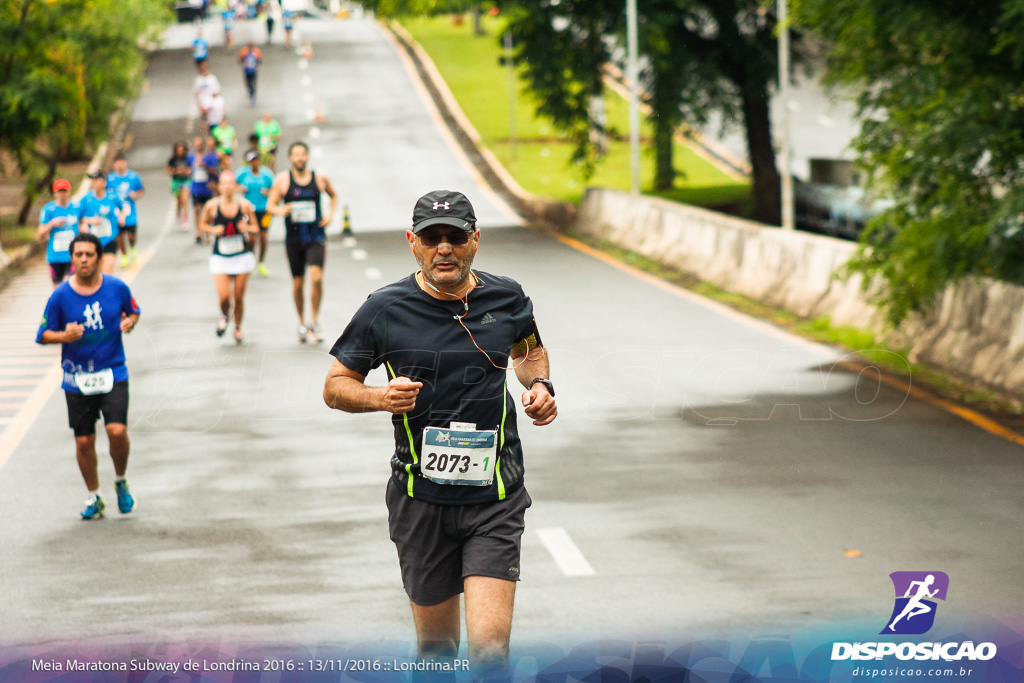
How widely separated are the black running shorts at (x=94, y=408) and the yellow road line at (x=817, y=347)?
6413 millimetres

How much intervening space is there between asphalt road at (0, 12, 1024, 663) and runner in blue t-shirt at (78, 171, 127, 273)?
1.22m

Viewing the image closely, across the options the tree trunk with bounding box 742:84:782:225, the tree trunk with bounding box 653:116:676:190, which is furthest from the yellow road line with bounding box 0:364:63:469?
the tree trunk with bounding box 653:116:676:190

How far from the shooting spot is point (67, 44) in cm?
3102

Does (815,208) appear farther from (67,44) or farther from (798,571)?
(798,571)

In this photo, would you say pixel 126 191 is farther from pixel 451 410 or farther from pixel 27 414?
pixel 451 410

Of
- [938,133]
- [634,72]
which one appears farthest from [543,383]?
[634,72]

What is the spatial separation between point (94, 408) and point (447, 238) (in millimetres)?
5308

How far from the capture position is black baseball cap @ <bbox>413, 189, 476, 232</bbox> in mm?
5137

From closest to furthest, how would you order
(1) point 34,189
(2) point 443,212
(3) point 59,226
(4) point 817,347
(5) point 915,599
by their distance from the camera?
(2) point 443,212
(5) point 915,599
(4) point 817,347
(3) point 59,226
(1) point 34,189

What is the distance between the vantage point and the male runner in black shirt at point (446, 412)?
17.2 ft

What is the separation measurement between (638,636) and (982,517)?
296cm

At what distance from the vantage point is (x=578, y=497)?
32.3 ft

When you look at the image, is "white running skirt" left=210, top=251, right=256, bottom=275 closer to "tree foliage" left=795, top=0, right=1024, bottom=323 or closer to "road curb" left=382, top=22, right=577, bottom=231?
"tree foliage" left=795, top=0, right=1024, bottom=323

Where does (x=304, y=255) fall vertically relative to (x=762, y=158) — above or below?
above
